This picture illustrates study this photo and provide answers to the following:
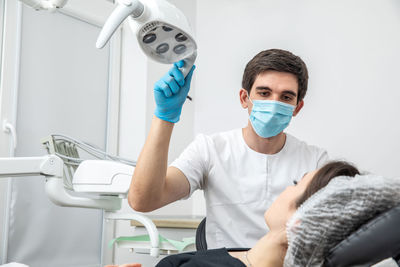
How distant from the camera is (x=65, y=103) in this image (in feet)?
8.28

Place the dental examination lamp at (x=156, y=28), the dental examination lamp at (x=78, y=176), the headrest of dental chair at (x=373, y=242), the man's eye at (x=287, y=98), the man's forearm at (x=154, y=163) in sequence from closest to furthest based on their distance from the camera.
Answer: the headrest of dental chair at (x=373, y=242), the dental examination lamp at (x=156, y=28), the man's forearm at (x=154, y=163), the dental examination lamp at (x=78, y=176), the man's eye at (x=287, y=98)

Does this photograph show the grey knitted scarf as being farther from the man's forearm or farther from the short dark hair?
the short dark hair

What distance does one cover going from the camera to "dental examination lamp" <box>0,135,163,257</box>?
4.54 ft

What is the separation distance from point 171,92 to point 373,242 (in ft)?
2.32

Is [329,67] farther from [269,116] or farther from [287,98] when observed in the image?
[269,116]

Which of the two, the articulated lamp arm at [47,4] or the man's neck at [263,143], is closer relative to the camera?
the articulated lamp arm at [47,4]

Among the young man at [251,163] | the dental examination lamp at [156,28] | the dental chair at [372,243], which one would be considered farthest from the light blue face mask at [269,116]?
the dental chair at [372,243]

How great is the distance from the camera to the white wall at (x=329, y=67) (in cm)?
227

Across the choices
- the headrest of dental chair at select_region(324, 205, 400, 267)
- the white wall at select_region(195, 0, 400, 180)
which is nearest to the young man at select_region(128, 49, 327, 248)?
the headrest of dental chair at select_region(324, 205, 400, 267)

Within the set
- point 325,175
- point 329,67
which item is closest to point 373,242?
point 325,175

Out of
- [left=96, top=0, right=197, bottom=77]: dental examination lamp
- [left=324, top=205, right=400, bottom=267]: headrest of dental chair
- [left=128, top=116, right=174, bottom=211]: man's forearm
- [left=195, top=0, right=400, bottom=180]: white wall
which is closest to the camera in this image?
[left=324, top=205, right=400, bottom=267]: headrest of dental chair

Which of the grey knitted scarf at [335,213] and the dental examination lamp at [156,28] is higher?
the dental examination lamp at [156,28]

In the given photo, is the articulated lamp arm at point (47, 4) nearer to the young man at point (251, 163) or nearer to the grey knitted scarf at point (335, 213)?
the young man at point (251, 163)

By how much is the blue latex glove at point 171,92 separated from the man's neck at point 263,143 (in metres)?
0.43
